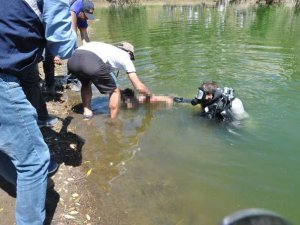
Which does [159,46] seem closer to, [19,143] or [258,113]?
[258,113]

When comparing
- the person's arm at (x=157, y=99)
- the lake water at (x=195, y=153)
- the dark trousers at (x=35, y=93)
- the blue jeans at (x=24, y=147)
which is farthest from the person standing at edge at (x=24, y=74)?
the person's arm at (x=157, y=99)

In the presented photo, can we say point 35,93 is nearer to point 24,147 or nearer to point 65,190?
point 65,190

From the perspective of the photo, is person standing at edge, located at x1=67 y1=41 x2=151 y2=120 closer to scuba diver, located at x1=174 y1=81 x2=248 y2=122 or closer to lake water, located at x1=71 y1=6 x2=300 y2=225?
lake water, located at x1=71 y1=6 x2=300 y2=225

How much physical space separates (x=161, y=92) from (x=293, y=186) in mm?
4463

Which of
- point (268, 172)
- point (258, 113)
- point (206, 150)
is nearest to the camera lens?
point (268, 172)

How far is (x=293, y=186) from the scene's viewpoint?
15.3 ft

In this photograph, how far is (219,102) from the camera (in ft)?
20.8

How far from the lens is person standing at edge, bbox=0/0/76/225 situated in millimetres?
2729

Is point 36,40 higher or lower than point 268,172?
higher

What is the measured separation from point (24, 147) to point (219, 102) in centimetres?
412

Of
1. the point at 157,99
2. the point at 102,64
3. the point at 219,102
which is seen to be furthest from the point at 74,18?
the point at 219,102

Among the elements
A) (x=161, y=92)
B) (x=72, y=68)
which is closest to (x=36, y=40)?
(x=72, y=68)

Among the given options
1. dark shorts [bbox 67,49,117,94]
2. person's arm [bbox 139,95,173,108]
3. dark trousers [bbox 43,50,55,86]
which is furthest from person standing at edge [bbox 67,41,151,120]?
dark trousers [bbox 43,50,55,86]

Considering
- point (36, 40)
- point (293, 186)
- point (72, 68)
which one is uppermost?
point (36, 40)
